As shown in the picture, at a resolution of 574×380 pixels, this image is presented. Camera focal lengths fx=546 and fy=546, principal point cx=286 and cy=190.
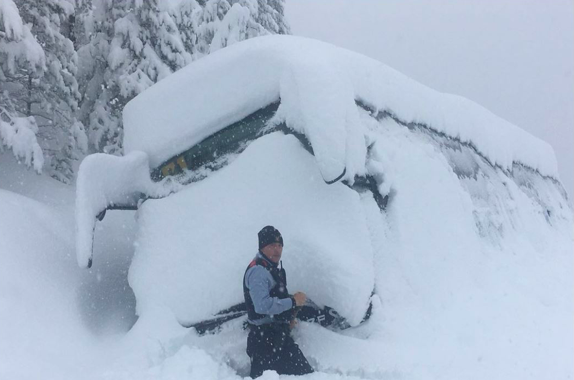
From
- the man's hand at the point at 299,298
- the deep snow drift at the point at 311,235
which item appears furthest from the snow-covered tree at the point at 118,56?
the man's hand at the point at 299,298

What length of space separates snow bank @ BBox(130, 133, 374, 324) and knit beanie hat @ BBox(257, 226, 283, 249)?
196 mm

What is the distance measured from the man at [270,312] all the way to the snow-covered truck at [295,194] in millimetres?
187

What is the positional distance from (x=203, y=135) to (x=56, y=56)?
6.83m

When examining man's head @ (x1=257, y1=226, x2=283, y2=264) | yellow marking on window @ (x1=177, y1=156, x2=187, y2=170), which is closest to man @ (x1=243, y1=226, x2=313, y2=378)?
man's head @ (x1=257, y1=226, x2=283, y2=264)

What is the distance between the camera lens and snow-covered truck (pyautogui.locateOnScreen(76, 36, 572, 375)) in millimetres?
4016

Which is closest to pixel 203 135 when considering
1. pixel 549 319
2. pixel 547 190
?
pixel 549 319

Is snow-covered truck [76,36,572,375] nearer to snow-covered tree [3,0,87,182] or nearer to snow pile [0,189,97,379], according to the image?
snow pile [0,189,97,379]

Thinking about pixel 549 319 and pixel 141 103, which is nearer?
pixel 141 103

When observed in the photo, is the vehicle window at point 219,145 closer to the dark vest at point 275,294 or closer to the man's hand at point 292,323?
the dark vest at point 275,294

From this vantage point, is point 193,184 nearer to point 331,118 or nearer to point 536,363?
point 331,118

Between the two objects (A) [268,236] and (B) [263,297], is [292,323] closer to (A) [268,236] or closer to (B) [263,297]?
(B) [263,297]

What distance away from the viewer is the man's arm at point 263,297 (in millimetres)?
3844

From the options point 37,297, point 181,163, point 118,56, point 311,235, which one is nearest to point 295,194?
point 311,235

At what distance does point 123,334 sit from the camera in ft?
16.1
